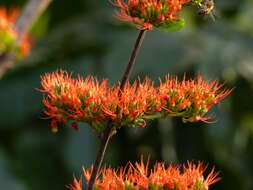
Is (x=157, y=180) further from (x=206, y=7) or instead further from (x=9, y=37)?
(x=9, y=37)

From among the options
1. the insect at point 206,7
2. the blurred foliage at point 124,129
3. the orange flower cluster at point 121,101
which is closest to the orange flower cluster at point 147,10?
the orange flower cluster at point 121,101

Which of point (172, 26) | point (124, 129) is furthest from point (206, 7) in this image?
point (124, 129)

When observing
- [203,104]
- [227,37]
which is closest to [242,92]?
[227,37]

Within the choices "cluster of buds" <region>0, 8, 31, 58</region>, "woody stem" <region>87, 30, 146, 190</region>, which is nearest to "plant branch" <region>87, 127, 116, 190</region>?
"woody stem" <region>87, 30, 146, 190</region>

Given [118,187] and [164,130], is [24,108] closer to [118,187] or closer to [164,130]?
[164,130]

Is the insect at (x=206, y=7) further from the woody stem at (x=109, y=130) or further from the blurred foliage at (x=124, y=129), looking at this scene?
the blurred foliage at (x=124, y=129)

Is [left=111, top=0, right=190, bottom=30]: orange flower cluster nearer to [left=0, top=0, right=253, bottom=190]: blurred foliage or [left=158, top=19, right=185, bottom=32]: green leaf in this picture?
[left=158, top=19, right=185, bottom=32]: green leaf
